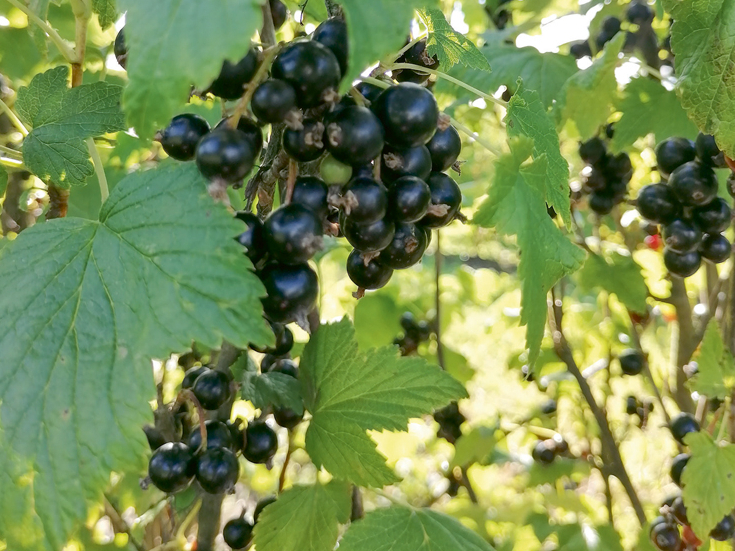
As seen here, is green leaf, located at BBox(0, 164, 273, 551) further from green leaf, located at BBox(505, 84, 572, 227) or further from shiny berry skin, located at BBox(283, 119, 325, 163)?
green leaf, located at BBox(505, 84, 572, 227)

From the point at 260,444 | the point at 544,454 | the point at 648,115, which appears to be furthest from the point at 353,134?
the point at 544,454

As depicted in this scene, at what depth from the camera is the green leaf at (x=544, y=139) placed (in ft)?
2.26

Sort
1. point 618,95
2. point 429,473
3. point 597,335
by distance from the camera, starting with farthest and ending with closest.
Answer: point 429,473
point 597,335
point 618,95

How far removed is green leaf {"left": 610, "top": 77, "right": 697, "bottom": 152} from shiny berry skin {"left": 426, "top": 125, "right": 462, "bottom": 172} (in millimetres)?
811

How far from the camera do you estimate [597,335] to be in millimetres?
1724

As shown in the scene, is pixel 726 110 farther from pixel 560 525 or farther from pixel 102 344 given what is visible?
pixel 560 525

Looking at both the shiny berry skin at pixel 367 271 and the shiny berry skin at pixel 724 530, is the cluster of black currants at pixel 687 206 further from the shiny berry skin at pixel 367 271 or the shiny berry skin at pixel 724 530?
the shiny berry skin at pixel 367 271

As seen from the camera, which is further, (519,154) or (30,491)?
(519,154)

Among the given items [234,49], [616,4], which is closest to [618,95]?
[616,4]

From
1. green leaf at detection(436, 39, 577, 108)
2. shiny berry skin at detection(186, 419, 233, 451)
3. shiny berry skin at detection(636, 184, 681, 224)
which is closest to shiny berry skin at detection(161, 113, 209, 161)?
shiny berry skin at detection(186, 419, 233, 451)

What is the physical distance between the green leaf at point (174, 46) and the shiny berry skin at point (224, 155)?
73 mm

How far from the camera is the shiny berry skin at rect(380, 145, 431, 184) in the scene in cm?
58

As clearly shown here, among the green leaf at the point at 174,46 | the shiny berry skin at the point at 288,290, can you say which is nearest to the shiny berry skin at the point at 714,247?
the shiny berry skin at the point at 288,290

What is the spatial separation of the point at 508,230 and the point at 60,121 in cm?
57
